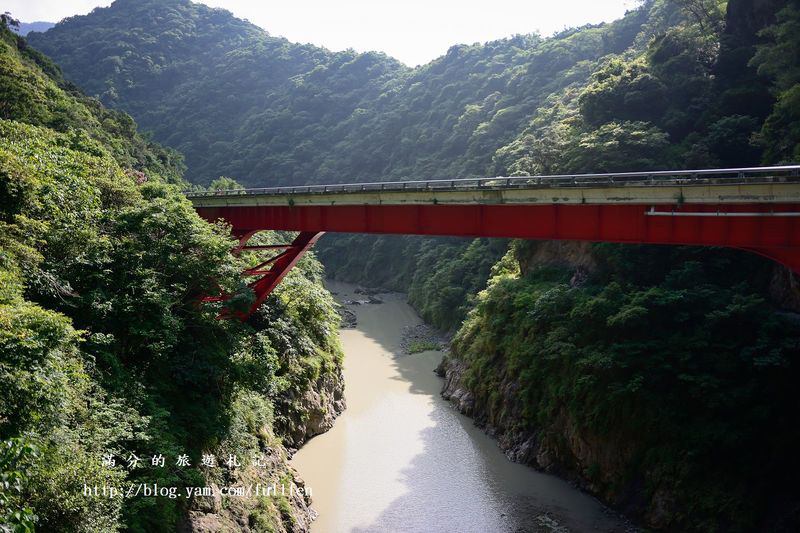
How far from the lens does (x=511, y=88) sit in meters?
72.5

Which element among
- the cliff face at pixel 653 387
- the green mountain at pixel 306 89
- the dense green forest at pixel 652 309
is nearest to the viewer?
the cliff face at pixel 653 387

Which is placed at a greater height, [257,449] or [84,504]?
[84,504]

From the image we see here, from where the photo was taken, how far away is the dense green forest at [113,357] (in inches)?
392

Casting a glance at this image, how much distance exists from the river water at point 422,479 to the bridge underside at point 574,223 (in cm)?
740

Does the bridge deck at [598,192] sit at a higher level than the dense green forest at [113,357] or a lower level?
higher

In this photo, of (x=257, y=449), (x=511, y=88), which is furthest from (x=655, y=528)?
(x=511, y=88)

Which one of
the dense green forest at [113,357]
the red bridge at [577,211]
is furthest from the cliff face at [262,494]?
the red bridge at [577,211]

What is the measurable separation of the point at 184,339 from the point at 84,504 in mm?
7413

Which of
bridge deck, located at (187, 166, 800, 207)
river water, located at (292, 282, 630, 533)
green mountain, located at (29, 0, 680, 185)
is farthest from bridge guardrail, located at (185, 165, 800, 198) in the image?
Answer: green mountain, located at (29, 0, 680, 185)

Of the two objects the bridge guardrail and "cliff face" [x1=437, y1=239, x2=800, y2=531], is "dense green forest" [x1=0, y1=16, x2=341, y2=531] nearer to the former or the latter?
the bridge guardrail

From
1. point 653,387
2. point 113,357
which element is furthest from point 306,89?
point 113,357

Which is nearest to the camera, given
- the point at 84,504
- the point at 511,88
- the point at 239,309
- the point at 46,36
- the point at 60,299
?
the point at 84,504

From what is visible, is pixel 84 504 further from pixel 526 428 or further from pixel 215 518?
pixel 526 428

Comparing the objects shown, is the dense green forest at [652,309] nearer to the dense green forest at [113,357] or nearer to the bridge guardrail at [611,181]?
the bridge guardrail at [611,181]
